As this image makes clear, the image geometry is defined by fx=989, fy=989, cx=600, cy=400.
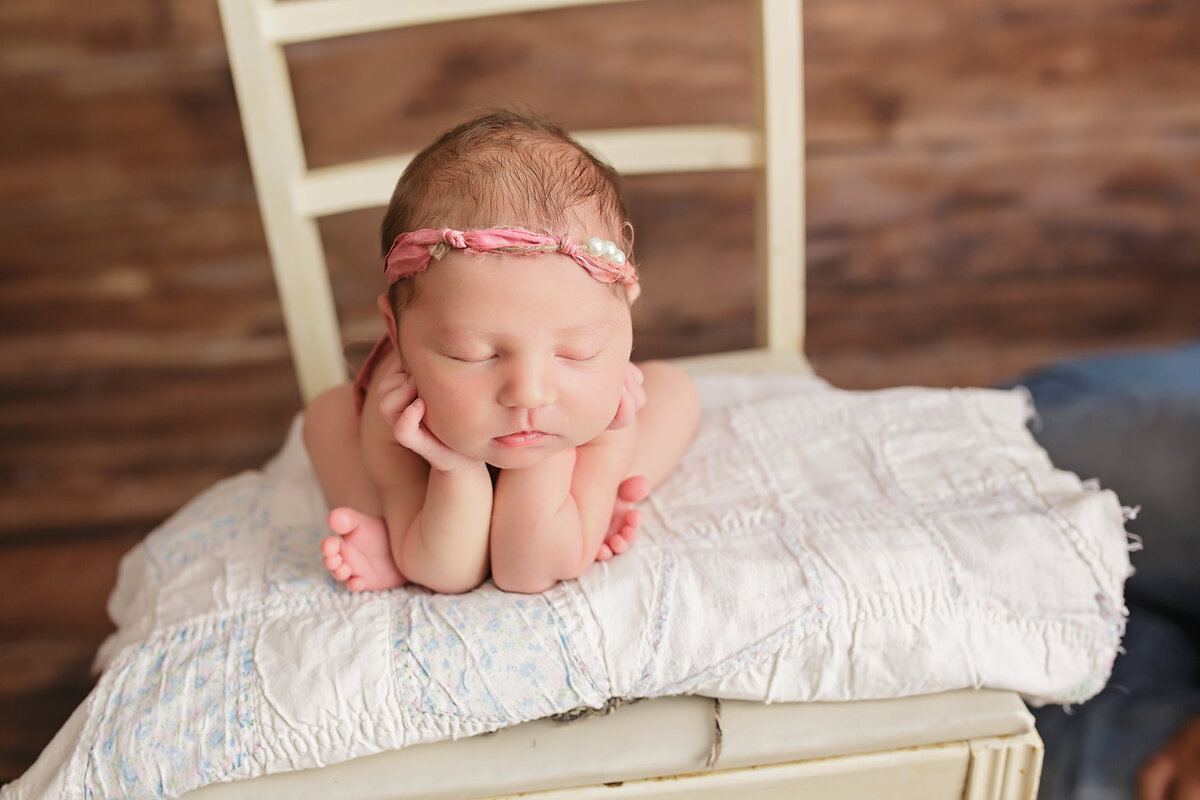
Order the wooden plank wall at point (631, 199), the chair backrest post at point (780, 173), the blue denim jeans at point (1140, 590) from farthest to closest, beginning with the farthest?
1. the wooden plank wall at point (631, 199)
2. the chair backrest post at point (780, 173)
3. the blue denim jeans at point (1140, 590)

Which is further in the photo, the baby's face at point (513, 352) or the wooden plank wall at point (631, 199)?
the wooden plank wall at point (631, 199)

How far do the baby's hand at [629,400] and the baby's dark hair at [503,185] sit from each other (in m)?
0.09

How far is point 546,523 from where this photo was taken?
646 millimetres

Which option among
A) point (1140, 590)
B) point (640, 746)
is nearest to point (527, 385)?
point (640, 746)

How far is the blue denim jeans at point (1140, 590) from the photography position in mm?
778

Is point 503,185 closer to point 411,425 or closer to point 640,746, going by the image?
point 411,425

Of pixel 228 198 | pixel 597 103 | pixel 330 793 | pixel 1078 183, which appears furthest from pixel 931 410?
pixel 228 198

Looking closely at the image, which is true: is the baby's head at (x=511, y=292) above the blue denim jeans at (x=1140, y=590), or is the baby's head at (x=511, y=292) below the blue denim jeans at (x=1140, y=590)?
above

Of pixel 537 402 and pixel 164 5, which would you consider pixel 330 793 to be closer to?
pixel 537 402

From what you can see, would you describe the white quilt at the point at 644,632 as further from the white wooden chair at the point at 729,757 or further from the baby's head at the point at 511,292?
the baby's head at the point at 511,292

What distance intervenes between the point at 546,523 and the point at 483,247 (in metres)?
0.19

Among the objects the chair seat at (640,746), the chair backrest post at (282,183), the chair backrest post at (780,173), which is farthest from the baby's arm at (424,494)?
the chair backrest post at (780,173)

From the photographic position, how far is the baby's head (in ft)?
1.86

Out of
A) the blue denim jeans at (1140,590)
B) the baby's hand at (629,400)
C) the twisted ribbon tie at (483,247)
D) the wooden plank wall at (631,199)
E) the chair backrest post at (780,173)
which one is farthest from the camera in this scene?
the wooden plank wall at (631,199)
